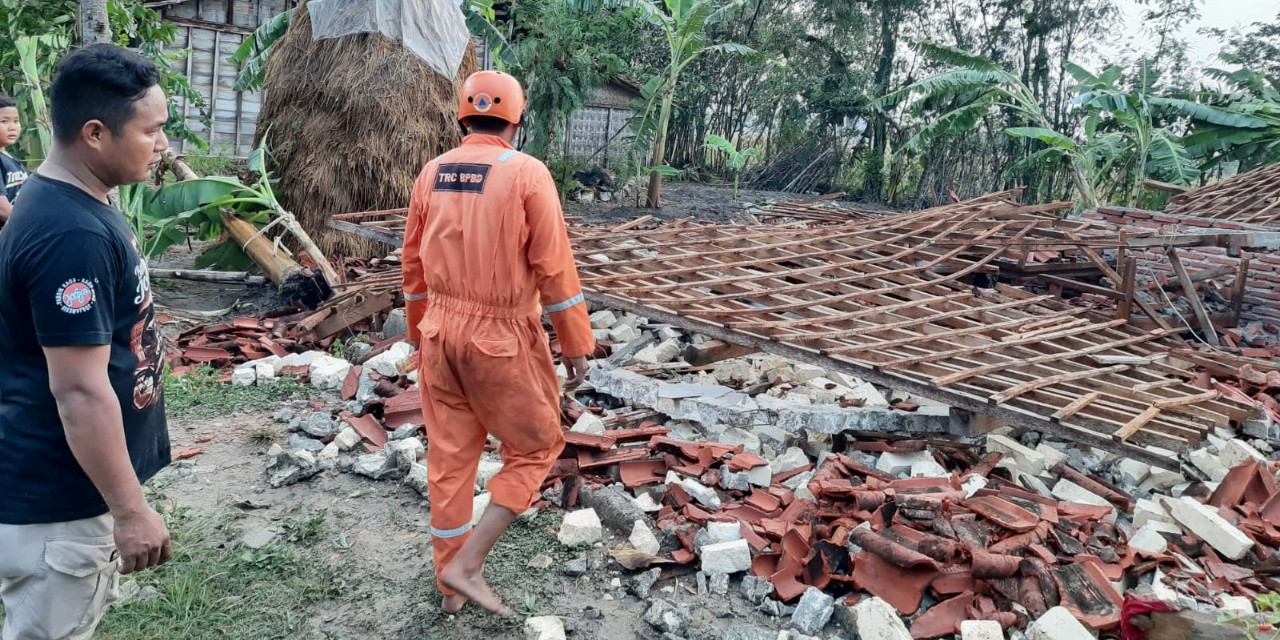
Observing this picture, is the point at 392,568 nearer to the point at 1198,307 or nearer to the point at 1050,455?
the point at 1050,455

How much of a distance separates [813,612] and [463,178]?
207cm

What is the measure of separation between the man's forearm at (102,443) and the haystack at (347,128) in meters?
8.08

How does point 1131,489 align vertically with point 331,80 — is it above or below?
below

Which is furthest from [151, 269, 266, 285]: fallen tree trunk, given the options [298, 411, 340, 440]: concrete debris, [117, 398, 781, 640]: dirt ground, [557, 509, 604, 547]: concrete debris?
[557, 509, 604, 547]: concrete debris

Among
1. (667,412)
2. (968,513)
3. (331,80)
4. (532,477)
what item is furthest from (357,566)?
(331,80)

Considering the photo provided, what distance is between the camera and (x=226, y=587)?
3.34 meters

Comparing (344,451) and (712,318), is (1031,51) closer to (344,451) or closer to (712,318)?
(712,318)

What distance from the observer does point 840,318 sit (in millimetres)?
5949

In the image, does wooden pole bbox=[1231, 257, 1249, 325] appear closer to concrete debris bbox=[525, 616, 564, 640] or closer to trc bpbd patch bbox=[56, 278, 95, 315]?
concrete debris bbox=[525, 616, 564, 640]

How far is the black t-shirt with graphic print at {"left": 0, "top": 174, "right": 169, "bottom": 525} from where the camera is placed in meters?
1.69

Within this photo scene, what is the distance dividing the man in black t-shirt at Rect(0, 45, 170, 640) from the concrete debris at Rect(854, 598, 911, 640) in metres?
2.32

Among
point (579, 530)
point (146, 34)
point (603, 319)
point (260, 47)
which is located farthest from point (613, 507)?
point (260, 47)

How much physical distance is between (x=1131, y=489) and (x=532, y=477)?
3605 mm

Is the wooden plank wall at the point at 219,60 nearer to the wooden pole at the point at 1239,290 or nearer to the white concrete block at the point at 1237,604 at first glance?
the wooden pole at the point at 1239,290
